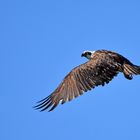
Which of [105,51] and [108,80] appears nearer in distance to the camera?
[108,80]

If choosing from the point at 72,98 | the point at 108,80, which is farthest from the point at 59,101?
the point at 108,80

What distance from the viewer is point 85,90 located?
63.6 feet

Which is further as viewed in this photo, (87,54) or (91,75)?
(87,54)

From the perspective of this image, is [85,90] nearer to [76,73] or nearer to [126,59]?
[76,73]

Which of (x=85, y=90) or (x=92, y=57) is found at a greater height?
(x=92, y=57)

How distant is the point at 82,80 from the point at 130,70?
4.84 feet

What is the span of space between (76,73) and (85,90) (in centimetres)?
87

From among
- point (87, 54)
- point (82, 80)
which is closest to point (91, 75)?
point (82, 80)

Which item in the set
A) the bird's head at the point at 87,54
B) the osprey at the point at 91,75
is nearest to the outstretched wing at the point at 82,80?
the osprey at the point at 91,75

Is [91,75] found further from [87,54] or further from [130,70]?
[87,54]

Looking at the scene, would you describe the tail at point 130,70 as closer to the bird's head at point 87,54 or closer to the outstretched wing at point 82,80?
the outstretched wing at point 82,80

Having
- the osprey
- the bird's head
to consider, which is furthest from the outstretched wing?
the bird's head

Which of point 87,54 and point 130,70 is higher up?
point 87,54

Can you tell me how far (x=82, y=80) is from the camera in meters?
19.9
